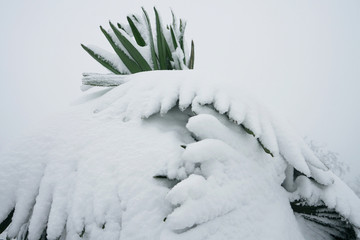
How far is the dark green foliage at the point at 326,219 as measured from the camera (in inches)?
24.4

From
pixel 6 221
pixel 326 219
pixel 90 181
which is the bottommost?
pixel 326 219

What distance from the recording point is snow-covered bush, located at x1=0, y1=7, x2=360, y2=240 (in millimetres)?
443

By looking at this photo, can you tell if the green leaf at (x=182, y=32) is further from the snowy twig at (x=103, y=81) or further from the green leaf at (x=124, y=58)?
the snowy twig at (x=103, y=81)

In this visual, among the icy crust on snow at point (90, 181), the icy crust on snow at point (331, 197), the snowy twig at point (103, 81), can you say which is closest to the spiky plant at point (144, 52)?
the snowy twig at point (103, 81)

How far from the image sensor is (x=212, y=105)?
63cm

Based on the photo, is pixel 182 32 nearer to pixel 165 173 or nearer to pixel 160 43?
pixel 160 43

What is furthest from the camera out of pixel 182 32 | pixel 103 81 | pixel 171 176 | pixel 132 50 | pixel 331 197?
pixel 182 32

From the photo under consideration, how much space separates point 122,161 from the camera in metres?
0.53

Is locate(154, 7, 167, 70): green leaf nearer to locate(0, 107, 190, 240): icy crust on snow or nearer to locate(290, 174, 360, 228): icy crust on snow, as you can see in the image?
locate(0, 107, 190, 240): icy crust on snow

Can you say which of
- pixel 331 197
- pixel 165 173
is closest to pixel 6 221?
pixel 165 173

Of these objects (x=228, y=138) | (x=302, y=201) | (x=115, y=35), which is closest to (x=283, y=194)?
(x=302, y=201)

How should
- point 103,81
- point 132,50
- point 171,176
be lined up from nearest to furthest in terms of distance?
1. point 171,176
2. point 103,81
3. point 132,50

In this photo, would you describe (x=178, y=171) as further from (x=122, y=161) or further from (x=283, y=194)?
(x=283, y=194)

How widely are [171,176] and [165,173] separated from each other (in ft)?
0.05
